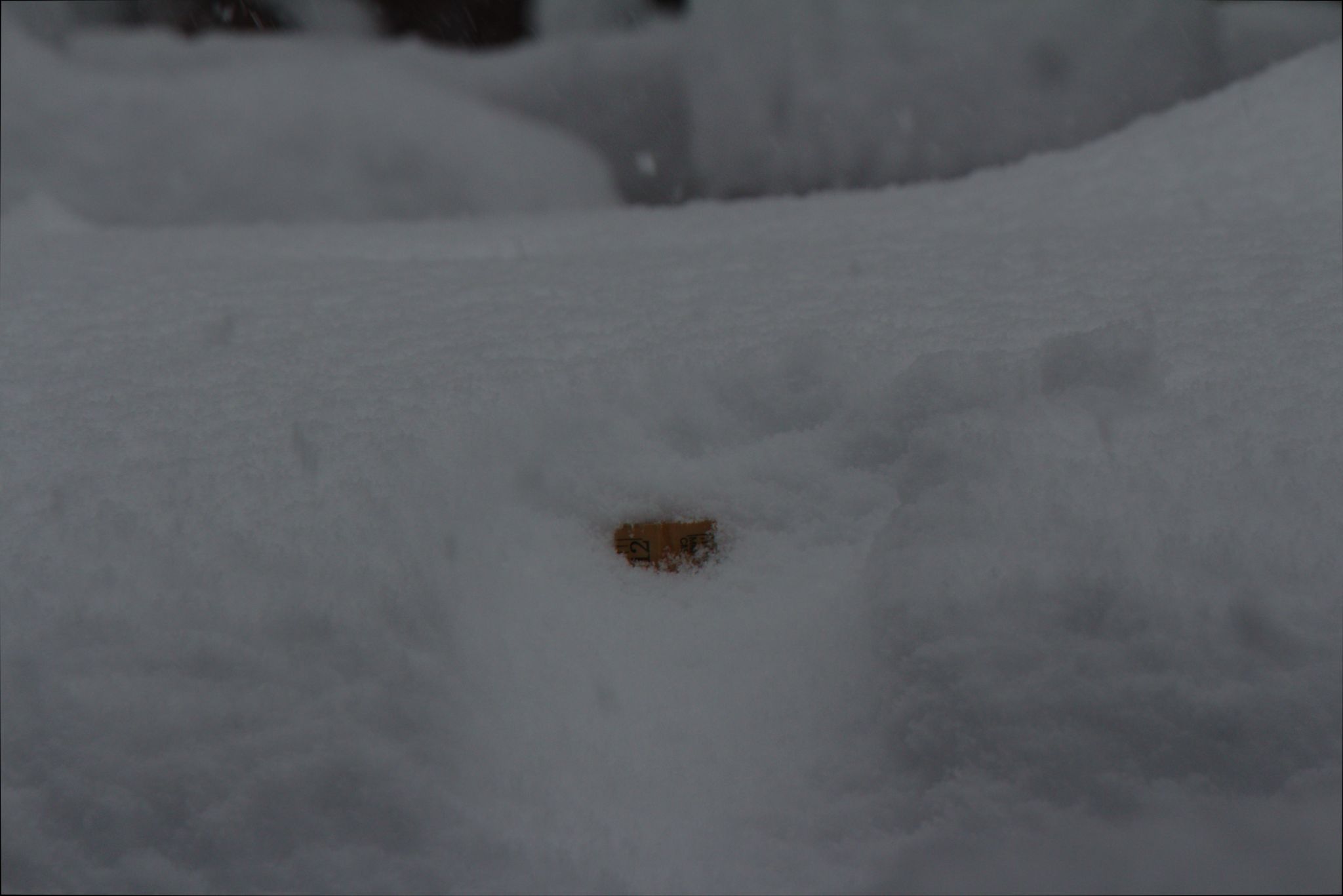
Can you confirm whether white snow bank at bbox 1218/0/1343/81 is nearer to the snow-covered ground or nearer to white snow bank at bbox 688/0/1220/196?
white snow bank at bbox 688/0/1220/196

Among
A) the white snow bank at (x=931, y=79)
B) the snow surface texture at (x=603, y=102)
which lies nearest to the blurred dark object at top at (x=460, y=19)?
the snow surface texture at (x=603, y=102)

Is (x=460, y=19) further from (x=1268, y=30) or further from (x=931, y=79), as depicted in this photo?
(x=1268, y=30)

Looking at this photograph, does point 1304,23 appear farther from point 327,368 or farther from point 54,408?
point 54,408

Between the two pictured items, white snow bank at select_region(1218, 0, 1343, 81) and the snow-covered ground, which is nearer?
the snow-covered ground

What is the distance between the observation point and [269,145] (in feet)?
9.00

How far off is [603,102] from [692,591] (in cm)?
307

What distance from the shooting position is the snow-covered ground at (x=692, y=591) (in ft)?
2.45

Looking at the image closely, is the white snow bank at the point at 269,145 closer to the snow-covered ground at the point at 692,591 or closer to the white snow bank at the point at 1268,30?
the snow-covered ground at the point at 692,591

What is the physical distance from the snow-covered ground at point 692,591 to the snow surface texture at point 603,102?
1.49 metres

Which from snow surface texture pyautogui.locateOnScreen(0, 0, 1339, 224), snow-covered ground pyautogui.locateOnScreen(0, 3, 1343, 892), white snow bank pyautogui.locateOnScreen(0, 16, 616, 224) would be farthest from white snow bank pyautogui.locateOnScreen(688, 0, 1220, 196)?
snow-covered ground pyautogui.locateOnScreen(0, 3, 1343, 892)

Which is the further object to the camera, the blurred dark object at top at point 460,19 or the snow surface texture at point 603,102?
the blurred dark object at top at point 460,19

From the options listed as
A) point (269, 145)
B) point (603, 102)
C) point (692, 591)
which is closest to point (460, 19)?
point (603, 102)

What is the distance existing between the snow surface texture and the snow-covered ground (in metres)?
1.49

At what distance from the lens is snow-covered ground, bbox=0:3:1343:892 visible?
748mm
